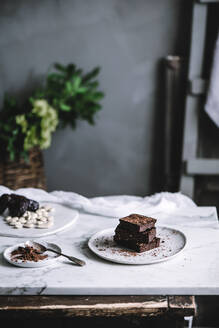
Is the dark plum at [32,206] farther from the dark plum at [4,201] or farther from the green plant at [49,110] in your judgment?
the green plant at [49,110]

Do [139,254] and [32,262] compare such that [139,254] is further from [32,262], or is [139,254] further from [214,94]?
[214,94]

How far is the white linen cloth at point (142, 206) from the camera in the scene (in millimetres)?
1687

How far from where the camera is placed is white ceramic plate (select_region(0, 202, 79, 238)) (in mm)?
1481

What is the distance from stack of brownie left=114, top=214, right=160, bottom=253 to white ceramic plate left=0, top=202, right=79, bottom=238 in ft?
0.85

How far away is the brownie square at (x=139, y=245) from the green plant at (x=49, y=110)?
140 centimetres

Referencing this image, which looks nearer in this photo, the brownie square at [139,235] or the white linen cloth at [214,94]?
the brownie square at [139,235]

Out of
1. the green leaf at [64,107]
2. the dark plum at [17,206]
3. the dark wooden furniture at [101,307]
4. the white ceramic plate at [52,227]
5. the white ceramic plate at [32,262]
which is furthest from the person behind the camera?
the green leaf at [64,107]

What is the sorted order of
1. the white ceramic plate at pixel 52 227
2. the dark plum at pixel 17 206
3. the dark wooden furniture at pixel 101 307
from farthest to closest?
1. the dark plum at pixel 17 206
2. the white ceramic plate at pixel 52 227
3. the dark wooden furniture at pixel 101 307

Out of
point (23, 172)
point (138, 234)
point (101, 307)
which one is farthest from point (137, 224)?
point (23, 172)

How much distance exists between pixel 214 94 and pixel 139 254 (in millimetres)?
1556

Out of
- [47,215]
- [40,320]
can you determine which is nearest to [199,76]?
[47,215]

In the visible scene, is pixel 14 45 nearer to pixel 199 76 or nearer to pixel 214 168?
pixel 199 76

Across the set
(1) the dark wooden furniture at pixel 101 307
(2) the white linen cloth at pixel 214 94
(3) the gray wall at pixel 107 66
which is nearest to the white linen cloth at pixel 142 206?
(1) the dark wooden furniture at pixel 101 307

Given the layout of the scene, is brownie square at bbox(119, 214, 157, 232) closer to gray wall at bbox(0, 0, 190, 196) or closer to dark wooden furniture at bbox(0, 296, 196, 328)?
dark wooden furniture at bbox(0, 296, 196, 328)
